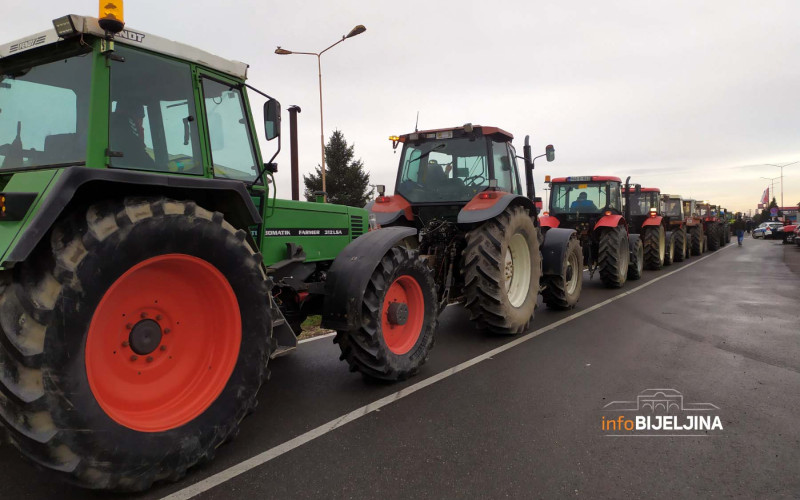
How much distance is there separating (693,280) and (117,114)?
13.0 metres

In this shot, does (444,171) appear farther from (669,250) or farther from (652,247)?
(669,250)

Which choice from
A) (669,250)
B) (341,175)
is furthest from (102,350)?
(341,175)

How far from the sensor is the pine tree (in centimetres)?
3666

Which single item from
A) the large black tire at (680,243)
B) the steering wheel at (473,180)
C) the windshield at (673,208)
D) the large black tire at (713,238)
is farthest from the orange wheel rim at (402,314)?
the large black tire at (713,238)

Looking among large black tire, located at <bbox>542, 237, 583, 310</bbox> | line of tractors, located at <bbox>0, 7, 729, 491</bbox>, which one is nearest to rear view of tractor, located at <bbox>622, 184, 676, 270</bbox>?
large black tire, located at <bbox>542, 237, 583, 310</bbox>

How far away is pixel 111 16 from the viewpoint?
2701 millimetres

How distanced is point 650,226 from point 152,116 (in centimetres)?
1438

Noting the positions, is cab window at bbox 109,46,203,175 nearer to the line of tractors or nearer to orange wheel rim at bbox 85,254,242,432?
the line of tractors

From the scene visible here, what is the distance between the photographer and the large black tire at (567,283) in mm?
7871

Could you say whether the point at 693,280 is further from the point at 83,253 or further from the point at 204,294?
the point at 83,253

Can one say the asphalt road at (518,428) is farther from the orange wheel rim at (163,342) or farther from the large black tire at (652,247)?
the large black tire at (652,247)

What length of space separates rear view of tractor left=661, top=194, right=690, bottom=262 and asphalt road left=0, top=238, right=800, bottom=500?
12.2 m

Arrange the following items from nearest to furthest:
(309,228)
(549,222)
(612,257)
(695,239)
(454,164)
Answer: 1. (309,228)
2. (454,164)
3. (612,257)
4. (549,222)
5. (695,239)

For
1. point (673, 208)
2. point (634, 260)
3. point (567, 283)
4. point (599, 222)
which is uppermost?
point (673, 208)
